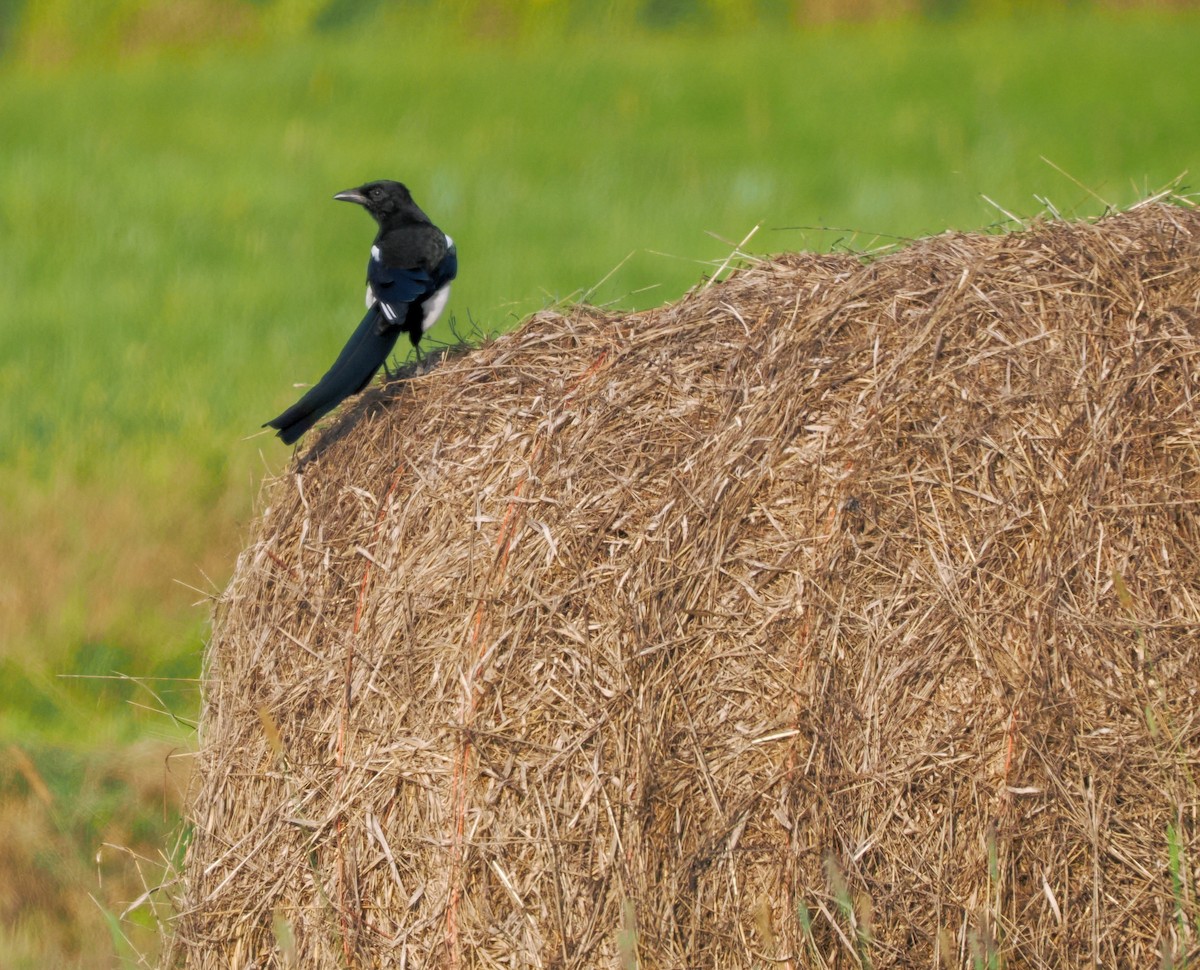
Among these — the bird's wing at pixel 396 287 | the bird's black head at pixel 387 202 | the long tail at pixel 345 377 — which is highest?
the bird's black head at pixel 387 202

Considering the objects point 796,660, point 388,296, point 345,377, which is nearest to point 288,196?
point 388,296

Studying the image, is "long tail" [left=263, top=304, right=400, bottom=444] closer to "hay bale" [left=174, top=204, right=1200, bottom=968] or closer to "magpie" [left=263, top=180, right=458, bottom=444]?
"magpie" [left=263, top=180, right=458, bottom=444]

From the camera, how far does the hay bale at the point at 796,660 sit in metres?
3.73

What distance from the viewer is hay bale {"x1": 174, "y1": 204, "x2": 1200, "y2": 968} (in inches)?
147

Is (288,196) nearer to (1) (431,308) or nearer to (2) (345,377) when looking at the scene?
(1) (431,308)

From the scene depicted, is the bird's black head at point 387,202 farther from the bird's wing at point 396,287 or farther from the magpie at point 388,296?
the bird's wing at point 396,287

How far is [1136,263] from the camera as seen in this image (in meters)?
4.23

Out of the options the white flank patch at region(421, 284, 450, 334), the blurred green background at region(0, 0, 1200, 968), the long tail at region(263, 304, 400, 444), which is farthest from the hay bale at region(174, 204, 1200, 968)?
the white flank patch at region(421, 284, 450, 334)

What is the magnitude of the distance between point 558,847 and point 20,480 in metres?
6.27

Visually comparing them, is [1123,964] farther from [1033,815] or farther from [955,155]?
[955,155]

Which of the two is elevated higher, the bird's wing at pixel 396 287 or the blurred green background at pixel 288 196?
the bird's wing at pixel 396 287

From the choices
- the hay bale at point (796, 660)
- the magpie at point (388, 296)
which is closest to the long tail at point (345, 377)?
the magpie at point (388, 296)

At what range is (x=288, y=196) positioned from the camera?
49.2 feet

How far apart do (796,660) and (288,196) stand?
40.2ft
